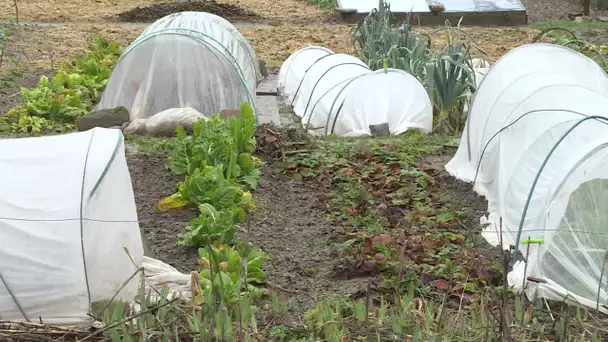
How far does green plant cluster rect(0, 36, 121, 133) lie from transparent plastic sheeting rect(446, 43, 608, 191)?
12.6 feet

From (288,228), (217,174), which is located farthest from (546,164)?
(217,174)

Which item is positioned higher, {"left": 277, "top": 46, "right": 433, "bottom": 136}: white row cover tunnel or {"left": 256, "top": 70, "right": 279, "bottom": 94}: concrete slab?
{"left": 277, "top": 46, "right": 433, "bottom": 136}: white row cover tunnel

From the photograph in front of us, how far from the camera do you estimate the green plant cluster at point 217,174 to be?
Result: 564 centimetres

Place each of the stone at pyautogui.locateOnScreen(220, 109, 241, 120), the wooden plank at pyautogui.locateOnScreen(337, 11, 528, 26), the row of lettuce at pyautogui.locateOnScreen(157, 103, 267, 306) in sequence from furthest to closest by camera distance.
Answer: the wooden plank at pyautogui.locateOnScreen(337, 11, 528, 26) → the stone at pyautogui.locateOnScreen(220, 109, 241, 120) → the row of lettuce at pyautogui.locateOnScreen(157, 103, 267, 306)

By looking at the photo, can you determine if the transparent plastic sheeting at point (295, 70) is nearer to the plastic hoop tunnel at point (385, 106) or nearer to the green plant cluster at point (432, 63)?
the green plant cluster at point (432, 63)

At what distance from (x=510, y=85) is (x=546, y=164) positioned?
1.68m

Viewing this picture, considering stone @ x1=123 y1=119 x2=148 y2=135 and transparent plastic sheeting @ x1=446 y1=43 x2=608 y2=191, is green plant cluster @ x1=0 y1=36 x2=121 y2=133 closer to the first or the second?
stone @ x1=123 y1=119 x2=148 y2=135

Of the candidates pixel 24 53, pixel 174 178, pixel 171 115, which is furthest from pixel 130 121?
pixel 24 53

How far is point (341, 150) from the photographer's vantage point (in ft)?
26.0

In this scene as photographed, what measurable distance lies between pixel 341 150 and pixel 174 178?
1.44m

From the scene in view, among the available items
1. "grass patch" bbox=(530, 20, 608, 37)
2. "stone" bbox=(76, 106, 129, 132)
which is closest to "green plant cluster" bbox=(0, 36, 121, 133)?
"stone" bbox=(76, 106, 129, 132)

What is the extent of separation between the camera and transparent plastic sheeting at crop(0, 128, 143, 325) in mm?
4328

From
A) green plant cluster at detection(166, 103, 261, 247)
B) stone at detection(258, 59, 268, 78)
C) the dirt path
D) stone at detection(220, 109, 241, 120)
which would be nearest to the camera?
the dirt path

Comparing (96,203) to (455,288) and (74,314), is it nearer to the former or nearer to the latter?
(74,314)
